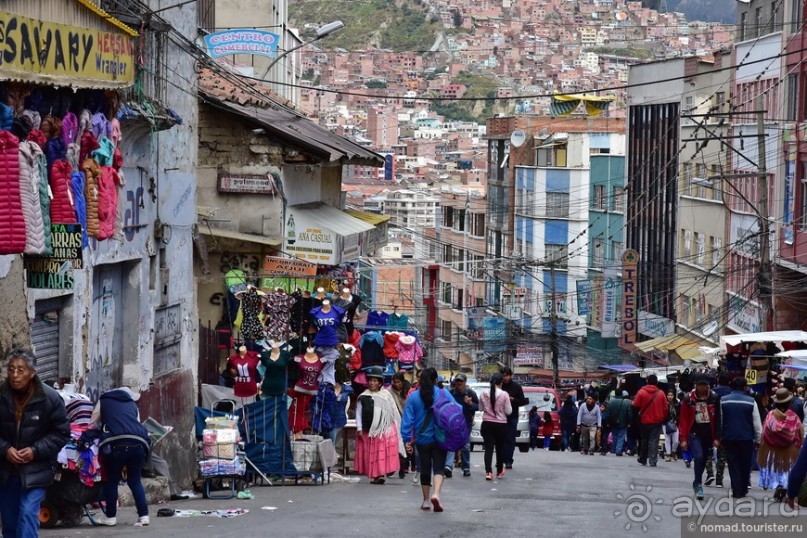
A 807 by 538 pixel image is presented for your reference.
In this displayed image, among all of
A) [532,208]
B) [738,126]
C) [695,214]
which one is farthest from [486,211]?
[738,126]

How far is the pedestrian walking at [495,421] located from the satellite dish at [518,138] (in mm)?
63021

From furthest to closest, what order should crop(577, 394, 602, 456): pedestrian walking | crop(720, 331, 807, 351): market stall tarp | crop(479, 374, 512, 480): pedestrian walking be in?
crop(577, 394, 602, 456): pedestrian walking → crop(720, 331, 807, 351): market stall tarp → crop(479, 374, 512, 480): pedestrian walking

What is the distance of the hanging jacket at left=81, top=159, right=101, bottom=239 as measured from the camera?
15703mm

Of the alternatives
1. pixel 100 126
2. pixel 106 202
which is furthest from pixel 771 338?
pixel 100 126

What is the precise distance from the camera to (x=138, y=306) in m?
19.5

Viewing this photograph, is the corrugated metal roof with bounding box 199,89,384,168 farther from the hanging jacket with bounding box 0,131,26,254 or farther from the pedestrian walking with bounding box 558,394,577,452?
the hanging jacket with bounding box 0,131,26,254

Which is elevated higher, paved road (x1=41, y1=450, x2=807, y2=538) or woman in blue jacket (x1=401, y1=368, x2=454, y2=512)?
woman in blue jacket (x1=401, y1=368, x2=454, y2=512)

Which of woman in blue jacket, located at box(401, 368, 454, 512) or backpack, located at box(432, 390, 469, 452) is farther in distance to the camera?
backpack, located at box(432, 390, 469, 452)

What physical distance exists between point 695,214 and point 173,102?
40.1 m

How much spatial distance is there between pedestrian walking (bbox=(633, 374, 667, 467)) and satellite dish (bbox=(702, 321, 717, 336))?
28.1 metres

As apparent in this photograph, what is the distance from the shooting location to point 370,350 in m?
25.9

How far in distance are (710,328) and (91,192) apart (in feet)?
132

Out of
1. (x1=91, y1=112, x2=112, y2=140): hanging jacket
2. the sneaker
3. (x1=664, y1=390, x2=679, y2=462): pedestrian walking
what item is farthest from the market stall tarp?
the sneaker

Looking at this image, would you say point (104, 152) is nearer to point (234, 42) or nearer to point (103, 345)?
point (103, 345)
